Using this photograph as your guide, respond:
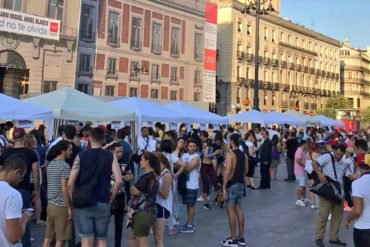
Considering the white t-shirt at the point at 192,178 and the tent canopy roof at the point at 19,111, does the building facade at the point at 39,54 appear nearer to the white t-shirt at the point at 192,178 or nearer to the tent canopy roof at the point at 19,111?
the tent canopy roof at the point at 19,111

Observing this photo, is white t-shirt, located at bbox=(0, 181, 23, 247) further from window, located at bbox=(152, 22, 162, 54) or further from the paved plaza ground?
window, located at bbox=(152, 22, 162, 54)

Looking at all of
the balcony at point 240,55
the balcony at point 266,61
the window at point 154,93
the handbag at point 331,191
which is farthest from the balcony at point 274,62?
the handbag at point 331,191

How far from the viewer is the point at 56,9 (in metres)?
26.7

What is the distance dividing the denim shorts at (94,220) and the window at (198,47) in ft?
113

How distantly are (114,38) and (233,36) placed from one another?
20247mm

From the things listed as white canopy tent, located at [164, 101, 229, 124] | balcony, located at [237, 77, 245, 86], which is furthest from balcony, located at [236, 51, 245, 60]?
white canopy tent, located at [164, 101, 229, 124]

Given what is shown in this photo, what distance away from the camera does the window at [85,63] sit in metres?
29.1

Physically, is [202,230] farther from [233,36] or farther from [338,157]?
[233,36]

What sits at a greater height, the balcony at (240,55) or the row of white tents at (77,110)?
the balcony at (240,55)

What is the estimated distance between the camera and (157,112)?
13.0 metres

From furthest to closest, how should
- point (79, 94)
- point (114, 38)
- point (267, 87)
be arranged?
point (267, 87) < point (114, 38) < point (79, 94)

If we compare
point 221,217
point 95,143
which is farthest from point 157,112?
point 95,143

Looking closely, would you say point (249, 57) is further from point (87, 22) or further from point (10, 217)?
point (10, 217)

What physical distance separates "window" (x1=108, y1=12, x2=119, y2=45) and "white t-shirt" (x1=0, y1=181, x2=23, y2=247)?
95.7 feet
